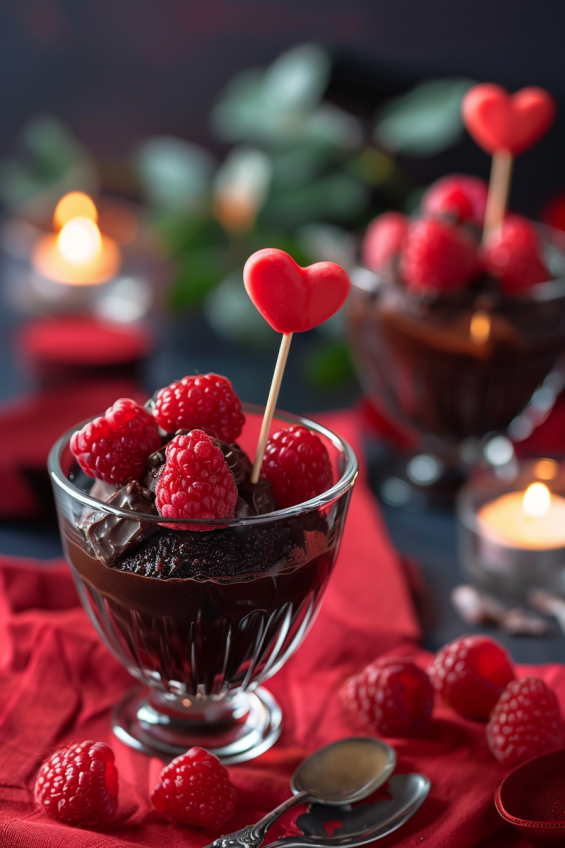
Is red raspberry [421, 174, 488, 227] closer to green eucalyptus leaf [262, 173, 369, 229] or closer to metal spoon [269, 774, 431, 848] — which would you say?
green eucalyptus leaf [262, 173, 369, 229]

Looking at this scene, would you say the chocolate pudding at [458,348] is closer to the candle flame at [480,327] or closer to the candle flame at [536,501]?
the candle flame at [480,327]

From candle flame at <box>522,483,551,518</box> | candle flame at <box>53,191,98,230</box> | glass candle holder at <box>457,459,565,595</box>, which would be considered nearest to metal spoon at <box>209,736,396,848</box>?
glass candle holder at <box>457,459,565,595</box>

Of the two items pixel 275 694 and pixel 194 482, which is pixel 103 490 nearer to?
pixel 194 482

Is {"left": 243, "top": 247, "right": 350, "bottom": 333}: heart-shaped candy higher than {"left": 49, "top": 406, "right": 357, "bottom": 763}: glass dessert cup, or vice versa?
{"left": 243, "top": 247, "right": 350, "bottom": 333}: heart-shaped candy

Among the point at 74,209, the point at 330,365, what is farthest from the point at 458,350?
the point at 74,209

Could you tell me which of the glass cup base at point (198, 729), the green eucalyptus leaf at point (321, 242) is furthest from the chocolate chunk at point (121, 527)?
the green eucalyptus leaf at point (321, 242)

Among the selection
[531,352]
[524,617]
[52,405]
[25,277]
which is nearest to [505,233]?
[531,352]
